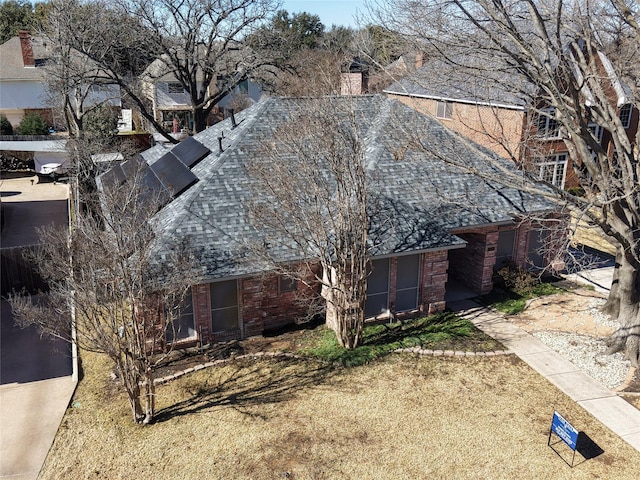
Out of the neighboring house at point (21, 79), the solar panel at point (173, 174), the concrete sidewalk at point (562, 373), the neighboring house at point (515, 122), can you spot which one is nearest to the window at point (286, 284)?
the solar panel at point (173, 174)

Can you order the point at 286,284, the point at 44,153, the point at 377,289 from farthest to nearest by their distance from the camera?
the point at 44,153 → the point at 377,289 → the point at 286,284

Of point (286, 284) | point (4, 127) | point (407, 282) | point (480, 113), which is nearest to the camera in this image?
point (286, 284)

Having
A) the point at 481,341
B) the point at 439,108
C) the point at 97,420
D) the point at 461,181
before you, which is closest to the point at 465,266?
the point at 461,181

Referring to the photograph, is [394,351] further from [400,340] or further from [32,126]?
[32,126]

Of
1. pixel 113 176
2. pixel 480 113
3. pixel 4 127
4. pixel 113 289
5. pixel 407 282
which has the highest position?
pixel 480 113

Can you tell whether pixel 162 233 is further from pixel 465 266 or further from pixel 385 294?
pixel 465 266

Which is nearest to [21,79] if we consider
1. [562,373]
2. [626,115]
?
[626,115]
